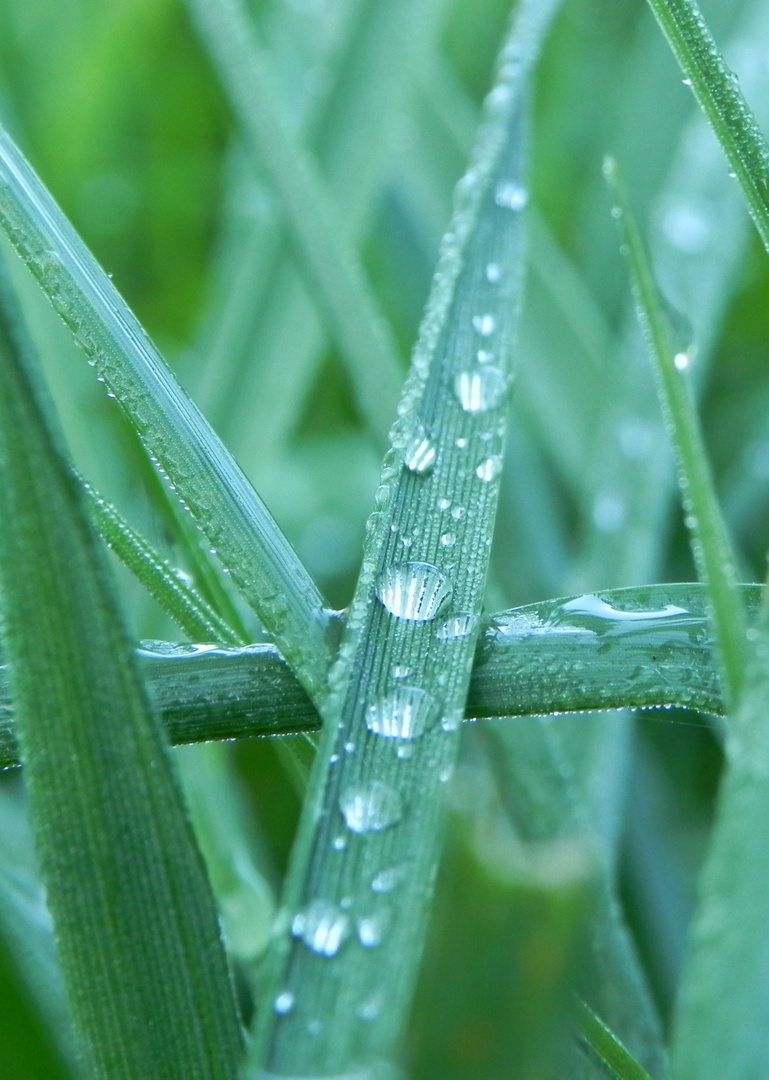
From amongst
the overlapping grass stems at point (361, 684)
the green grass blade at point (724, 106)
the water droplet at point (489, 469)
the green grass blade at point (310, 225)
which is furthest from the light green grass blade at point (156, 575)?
the green grass blade at point (310, 225)

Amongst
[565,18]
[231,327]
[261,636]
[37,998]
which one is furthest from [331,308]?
[565,18]

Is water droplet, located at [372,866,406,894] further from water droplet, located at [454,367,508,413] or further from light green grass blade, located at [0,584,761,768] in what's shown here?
water droplet, located at [454,367,508,413]

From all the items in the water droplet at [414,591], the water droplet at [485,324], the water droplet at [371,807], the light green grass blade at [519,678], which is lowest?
the water droplet at [371,807]

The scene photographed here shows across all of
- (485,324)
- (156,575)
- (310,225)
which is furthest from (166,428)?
(310,225)

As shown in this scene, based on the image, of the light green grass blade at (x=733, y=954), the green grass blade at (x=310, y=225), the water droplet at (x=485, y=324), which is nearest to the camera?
the light green grass blade at (x=733, y=954)

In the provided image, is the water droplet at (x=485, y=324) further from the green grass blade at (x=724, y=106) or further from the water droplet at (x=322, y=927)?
the water droplet at (x=322, y=927)
